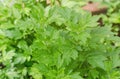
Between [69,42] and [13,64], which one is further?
[13,64]

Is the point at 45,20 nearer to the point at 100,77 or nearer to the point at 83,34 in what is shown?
the point at 83,34

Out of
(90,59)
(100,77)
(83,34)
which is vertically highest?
(83,34)

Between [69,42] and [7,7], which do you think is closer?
[69,42]

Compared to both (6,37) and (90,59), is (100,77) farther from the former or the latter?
(6,37)

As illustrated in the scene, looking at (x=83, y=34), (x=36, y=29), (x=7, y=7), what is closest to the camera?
(x=83, y=34)

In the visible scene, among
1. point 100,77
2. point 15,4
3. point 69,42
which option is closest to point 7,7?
point 15,4

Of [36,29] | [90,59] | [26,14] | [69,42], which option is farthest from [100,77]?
[26,14]

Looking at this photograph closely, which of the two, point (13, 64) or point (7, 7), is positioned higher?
point (7, 7)

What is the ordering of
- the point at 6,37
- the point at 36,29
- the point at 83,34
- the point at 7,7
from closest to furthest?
1. the point at 83,34
2. the point at 36,29
3. the point at 6,37
4. the point at 7,7

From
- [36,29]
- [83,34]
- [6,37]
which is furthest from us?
[6,37]
